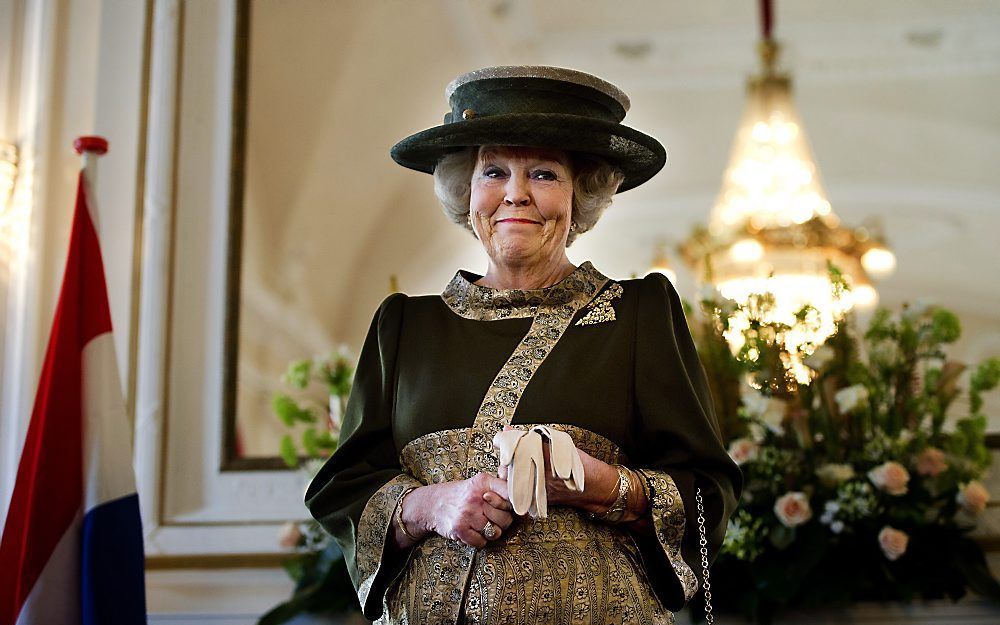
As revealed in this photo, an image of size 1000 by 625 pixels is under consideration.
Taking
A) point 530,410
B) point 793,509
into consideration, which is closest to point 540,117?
point 530,410

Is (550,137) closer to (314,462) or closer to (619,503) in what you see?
(619,503)

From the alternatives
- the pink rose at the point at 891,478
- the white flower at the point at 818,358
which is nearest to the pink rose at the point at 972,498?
the pink rose at the point at 891,478

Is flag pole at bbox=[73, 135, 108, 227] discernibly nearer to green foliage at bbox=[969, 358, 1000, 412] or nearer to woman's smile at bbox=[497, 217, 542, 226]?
woman's smile at bbox=[497, 217, 542, 226]

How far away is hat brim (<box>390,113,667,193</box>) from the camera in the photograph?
1.53 meters

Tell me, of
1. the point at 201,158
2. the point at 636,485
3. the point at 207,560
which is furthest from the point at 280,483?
the point at 636,485

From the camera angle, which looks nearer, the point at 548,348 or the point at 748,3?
the point at 548,348

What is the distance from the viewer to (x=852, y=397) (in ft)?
7.76

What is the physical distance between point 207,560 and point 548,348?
1610mm

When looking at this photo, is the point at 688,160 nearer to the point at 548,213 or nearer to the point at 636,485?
the point at 548,213

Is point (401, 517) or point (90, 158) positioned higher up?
point (90, 158)

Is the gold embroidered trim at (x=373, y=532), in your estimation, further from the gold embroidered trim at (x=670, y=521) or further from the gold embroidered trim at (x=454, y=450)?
the gold embroidered trim at (x=670, y=521)

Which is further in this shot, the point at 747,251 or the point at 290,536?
the point at 747,251

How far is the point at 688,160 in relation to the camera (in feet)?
11.2

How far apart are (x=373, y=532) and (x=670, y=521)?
1.41 feet
